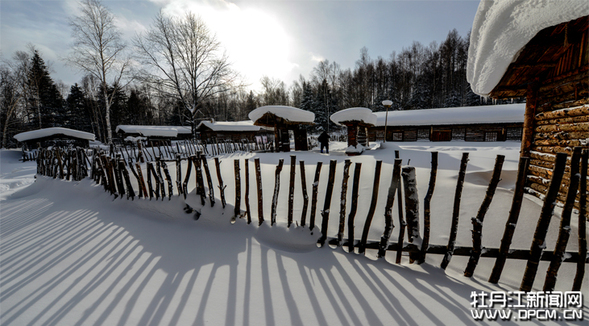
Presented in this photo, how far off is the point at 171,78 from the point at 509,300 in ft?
68.5

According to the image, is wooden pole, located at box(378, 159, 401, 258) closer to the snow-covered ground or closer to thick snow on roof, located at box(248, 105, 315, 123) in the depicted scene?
the snow-covered ground

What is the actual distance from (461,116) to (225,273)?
2238cm

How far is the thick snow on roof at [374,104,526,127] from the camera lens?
1684cm

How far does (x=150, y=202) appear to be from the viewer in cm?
381

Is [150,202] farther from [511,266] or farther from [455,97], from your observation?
→ [455,97]

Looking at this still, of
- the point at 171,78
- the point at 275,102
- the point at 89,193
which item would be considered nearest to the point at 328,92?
the point at 275,102

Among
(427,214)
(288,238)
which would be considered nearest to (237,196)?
(288,238)

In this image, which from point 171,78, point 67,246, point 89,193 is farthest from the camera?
point 171,78

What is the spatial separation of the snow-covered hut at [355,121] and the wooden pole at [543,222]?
28.1ft

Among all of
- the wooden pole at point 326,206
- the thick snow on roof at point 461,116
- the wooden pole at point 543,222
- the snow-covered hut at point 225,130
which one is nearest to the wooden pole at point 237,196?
the wooden pole at point 326,206

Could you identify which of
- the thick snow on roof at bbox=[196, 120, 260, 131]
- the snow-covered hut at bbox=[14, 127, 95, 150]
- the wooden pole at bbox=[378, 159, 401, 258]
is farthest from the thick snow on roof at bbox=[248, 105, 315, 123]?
the snow-covered hut at bbox=[14, 127, 95, 150]

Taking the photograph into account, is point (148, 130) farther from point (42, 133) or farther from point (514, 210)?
point (514, 210)

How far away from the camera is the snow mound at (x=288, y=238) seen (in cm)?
270

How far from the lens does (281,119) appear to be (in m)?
12.5
